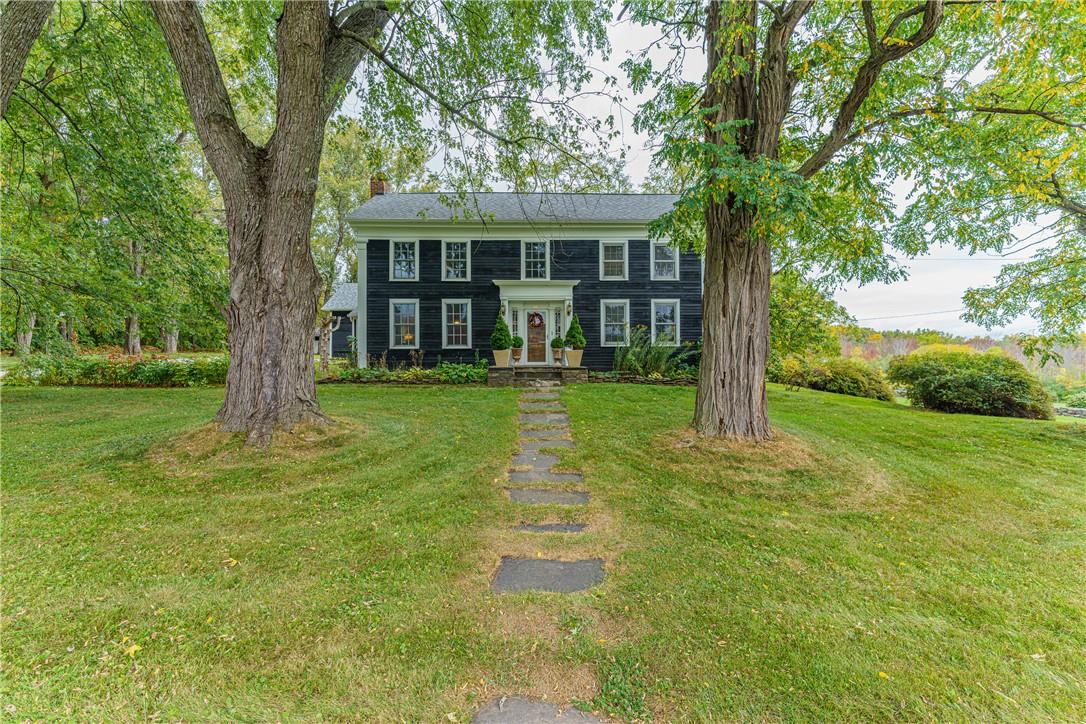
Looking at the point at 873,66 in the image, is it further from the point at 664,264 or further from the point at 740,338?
the point at 664,264

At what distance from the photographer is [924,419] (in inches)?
333

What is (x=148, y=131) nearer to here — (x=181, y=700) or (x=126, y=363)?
(x=126, y=363)

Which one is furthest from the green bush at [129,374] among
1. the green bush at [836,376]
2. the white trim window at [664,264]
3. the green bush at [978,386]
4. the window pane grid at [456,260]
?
the green bush at [978,386]

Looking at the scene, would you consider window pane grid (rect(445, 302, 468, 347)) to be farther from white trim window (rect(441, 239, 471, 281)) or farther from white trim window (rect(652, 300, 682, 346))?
white trim window (rect(652, 300, 682, 346))

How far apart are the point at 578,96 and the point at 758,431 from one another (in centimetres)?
548

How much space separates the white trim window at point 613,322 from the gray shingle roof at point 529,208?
294 centimetres

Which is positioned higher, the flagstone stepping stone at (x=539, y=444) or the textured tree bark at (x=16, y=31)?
the textured tree bark at (x=16, y=31)

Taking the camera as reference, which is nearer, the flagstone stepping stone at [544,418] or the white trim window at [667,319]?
the flagstone stepping stone at [544,418]

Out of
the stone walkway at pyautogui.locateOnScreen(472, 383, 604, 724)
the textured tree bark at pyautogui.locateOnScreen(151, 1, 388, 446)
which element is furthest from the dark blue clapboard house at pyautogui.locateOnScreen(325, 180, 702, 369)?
the textured tree bark at pyautogui.locateOnScreen(151, 1, 388, 446)

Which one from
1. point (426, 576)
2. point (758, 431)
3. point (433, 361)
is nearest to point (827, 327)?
point (758, 431)

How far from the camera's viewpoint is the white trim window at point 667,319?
49.0 ft

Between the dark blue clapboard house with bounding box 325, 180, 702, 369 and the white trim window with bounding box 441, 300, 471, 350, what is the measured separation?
0.04 metres

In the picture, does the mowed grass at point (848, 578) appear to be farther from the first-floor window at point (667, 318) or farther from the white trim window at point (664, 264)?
the white trim window at point (664, 264)

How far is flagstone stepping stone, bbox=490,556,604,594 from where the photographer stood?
105 inches
